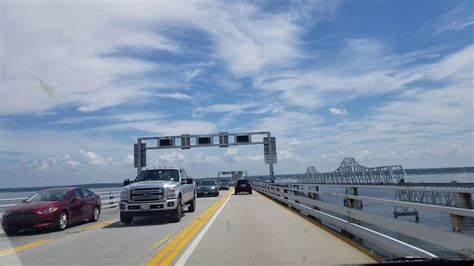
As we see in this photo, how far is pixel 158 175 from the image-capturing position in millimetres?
17906

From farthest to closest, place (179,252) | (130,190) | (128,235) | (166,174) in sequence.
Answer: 1. (166,174)
2. (130,190)
3. (128,235)
4. (179,252)

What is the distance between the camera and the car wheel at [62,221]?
14.9m

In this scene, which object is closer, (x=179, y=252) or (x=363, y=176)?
(x=179, y=252)

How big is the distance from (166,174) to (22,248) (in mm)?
7563

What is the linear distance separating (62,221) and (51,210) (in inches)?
27.2

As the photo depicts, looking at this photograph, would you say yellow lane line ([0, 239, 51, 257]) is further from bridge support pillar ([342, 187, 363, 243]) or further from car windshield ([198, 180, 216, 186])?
car windshield ([198, 180, 216, 186])

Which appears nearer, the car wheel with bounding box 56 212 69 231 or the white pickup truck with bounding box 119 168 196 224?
the car wheel with bounding box 56 212 69 231

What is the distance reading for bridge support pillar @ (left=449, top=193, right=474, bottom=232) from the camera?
5.71m

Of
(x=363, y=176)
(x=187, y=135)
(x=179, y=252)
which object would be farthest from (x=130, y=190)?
(x=187, y=135)

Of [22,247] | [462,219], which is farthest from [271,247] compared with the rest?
[22,247]

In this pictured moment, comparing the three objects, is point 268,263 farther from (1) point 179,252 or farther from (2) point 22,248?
(2) point 22,248

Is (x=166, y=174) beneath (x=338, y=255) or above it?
above

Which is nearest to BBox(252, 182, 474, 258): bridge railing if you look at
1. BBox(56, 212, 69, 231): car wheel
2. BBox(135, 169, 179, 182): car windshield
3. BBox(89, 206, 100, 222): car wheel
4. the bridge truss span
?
BBox(135, 169, 179, 182): car windshield

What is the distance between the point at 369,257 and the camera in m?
8.12
